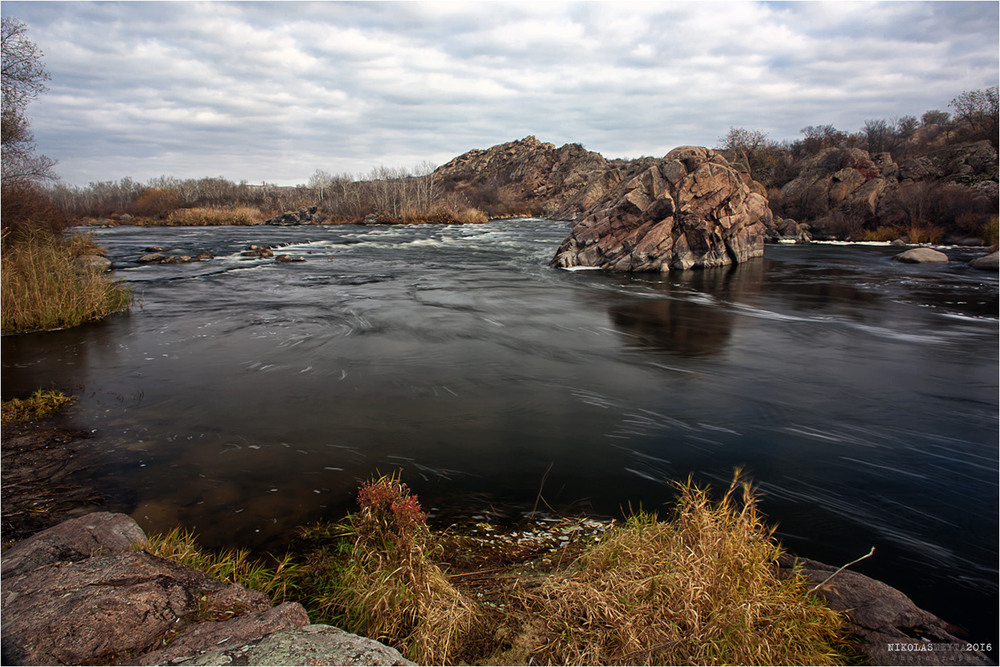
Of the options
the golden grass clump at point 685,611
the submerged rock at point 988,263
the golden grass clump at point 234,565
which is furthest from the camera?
the submerged rock at point 988,263

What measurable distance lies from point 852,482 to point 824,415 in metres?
2.11

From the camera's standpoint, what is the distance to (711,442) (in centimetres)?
645

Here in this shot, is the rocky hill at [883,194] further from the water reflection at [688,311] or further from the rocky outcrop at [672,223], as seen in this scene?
the water reflection at [688,311]

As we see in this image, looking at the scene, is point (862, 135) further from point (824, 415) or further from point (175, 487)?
point (175, 487)

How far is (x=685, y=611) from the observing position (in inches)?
118

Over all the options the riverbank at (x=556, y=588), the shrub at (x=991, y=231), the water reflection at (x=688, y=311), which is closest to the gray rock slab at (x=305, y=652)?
the riverbank at (x=556, y=588)

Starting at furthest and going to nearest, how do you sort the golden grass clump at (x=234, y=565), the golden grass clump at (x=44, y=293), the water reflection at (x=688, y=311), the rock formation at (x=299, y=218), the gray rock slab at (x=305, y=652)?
the rock formation at (x=299, y=218), the water reflection at (x=688, y=311), the golden grass clump at (x=44, y=293), the golden grass clump at (x=234, y=565), the gray rock slab at (x=305, y=652)

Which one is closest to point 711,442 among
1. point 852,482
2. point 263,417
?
point 852,482

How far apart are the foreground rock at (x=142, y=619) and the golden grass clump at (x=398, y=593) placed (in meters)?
0.52

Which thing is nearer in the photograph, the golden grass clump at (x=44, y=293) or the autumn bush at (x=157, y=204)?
the golden grass clump at (x=44, y=293)

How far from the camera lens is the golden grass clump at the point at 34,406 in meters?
6.34

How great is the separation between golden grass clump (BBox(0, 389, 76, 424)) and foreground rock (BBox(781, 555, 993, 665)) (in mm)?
8397

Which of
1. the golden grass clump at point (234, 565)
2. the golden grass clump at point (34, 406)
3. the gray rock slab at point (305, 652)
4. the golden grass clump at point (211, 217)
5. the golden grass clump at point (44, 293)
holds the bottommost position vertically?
the golden grass clump at point (234, 565)

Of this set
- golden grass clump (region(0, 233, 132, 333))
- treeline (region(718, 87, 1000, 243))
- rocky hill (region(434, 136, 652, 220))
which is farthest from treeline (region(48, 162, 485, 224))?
golden grass clump (region(0, 233, 132, 333))
